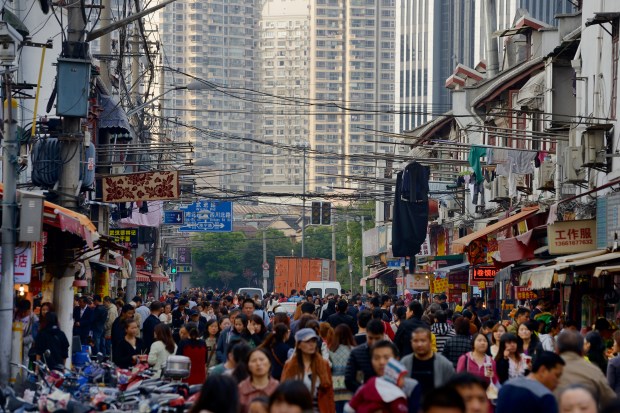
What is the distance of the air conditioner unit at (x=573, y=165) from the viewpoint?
27.8 meters

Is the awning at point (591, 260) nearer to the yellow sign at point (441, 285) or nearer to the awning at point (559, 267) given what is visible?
the awning at point (559, 267)

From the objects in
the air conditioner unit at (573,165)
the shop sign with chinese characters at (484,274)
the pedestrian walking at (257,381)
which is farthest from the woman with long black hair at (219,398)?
the shop sign with chinese characters at (484,274)

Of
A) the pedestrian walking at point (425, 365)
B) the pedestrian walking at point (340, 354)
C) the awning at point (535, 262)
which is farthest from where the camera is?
the awning at point (535, 262)

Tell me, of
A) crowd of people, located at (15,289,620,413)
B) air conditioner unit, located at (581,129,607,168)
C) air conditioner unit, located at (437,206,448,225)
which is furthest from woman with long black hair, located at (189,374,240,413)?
air conditioner unit, located at (437,206,448,225)

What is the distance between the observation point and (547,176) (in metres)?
32.9

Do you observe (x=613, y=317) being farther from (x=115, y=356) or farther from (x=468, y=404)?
(x=468, y=404)

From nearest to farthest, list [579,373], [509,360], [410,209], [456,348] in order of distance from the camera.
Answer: [579,373], [509,360], [456,348], [410,209]

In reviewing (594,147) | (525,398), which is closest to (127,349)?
(525,398)

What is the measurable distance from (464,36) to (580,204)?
105 meters

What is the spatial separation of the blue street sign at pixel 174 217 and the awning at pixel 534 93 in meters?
24.4

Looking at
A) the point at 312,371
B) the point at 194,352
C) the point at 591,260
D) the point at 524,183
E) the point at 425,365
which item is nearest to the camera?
the point at 425,365

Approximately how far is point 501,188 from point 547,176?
8.13m

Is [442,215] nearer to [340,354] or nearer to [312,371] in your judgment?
[340,354]

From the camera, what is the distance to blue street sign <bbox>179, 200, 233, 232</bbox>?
64.6m
